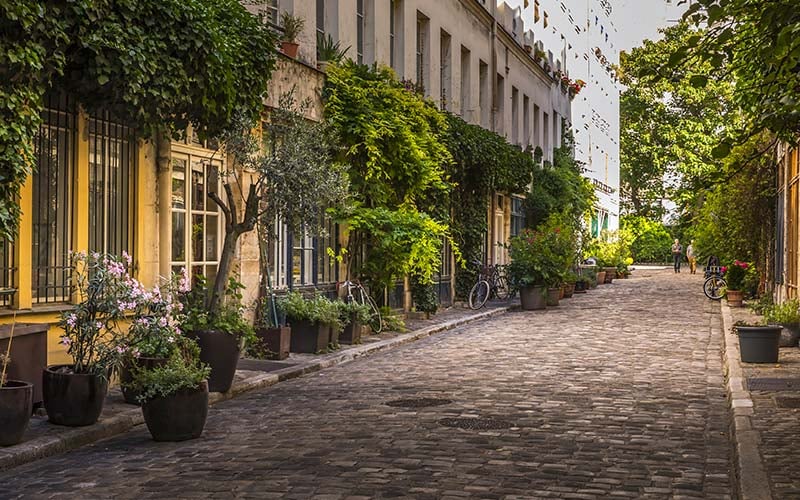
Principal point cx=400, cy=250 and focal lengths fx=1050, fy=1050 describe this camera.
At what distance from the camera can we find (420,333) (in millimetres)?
18734

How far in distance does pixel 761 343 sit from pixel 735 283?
13.6m

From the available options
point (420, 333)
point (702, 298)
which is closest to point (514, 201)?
point (702, 298)

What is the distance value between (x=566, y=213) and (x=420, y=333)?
1725cm

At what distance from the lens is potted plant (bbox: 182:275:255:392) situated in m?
11.1

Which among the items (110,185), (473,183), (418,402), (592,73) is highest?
(592,73)

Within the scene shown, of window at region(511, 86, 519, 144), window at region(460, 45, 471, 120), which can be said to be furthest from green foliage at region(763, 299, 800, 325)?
window at region(511, 86, 519, 144)

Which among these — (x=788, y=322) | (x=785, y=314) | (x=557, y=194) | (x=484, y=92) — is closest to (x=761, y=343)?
(x=788, y=322)

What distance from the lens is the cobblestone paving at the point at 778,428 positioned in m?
7.06

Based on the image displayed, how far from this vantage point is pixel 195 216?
14102mm

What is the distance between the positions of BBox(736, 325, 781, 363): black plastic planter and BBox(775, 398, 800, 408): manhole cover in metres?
3.18

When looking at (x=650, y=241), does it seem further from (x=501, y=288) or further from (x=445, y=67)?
(x=445, y=67)

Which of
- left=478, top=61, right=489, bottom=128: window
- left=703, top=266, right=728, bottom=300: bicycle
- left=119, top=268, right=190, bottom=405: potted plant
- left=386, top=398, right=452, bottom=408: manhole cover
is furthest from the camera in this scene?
left=703, top=266, right=728, bottom=300: bicycle

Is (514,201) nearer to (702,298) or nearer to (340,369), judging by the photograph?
(702,298)

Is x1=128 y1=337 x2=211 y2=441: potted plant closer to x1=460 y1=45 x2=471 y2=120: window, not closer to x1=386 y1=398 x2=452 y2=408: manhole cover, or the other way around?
x1=386 y1=398 x2=452 y2=408: manhole cover
